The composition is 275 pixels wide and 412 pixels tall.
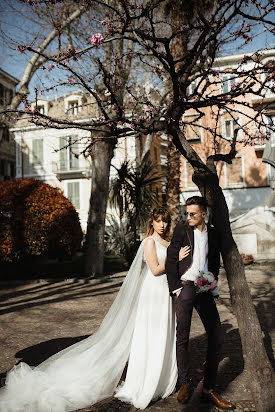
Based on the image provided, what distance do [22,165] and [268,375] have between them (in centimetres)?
3234

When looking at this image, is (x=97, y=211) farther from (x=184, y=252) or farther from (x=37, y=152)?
(x=37, y=152)

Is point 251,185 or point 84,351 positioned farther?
point 251,185

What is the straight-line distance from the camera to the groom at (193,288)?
3730mm

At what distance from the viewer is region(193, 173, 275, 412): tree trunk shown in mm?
3555

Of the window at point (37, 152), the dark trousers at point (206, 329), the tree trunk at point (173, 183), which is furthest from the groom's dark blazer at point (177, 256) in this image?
the window at point (37, 152)

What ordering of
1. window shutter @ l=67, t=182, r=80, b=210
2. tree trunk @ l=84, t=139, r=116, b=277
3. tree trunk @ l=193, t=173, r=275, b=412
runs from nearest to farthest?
tree trunk @ l=193, t=173, r=275, b=412 < tree trunk @ l=84, t=139, r=116, b=277 < window shutter @ l=67, t=182, r=80, b=210

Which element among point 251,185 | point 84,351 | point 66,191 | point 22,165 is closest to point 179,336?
point 84,351

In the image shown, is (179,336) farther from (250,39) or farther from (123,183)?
(123,183)

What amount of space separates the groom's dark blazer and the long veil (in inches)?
21.5

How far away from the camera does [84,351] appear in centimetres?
434

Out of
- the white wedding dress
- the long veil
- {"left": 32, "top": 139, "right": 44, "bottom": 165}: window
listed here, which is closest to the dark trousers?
the white wedding dress

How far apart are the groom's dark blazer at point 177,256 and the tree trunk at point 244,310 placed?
222mm

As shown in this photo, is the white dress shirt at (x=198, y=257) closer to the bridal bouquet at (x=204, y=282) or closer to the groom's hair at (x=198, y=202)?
→ the bridal bouquet at (x=204, y=282)

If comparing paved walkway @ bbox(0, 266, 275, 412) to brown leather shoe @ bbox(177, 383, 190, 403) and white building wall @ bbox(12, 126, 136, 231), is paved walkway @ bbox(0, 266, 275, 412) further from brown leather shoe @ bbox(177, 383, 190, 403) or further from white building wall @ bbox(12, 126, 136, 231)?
white building wall @ bbox(12, 126, 136, 231)
